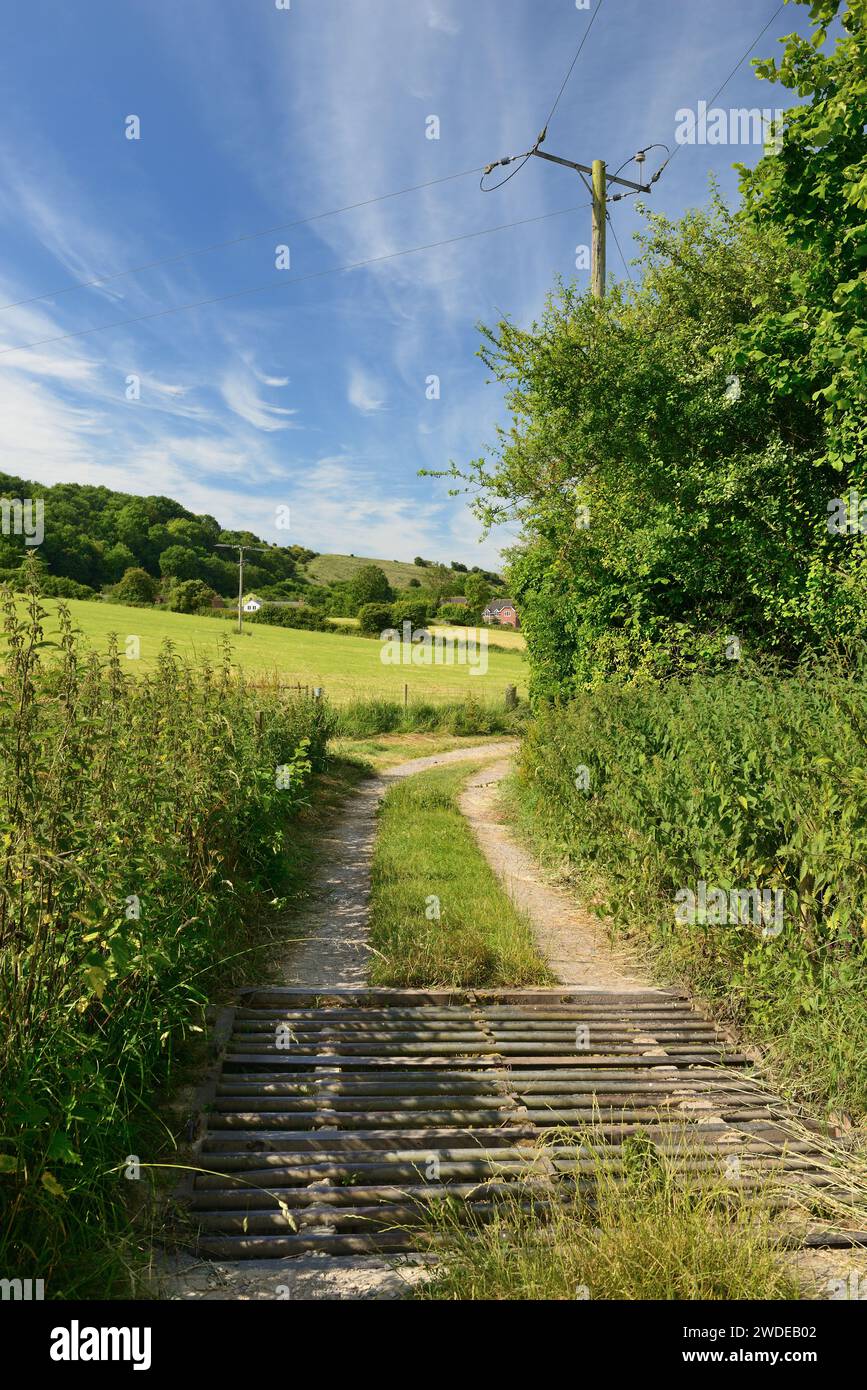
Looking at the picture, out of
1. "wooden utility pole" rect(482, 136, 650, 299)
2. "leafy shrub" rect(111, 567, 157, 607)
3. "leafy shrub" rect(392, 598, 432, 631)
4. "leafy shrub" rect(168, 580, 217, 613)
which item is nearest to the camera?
"wooden utility pole" rect(482, 136, 650, 299)

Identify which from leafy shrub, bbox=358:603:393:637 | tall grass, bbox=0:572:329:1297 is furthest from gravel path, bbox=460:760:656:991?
leafy shrub, bbox=358:603:393:637

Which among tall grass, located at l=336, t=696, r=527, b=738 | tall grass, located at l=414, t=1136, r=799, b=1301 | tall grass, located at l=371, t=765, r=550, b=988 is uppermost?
tall grass, located at l=336, t=696, r=527, b=738

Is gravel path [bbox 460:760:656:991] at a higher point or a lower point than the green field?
lower

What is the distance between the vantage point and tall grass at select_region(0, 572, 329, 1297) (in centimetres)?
255

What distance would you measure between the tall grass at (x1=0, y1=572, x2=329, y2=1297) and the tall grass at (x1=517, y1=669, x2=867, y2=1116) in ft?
10.2

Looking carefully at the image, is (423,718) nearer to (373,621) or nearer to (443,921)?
(443,921)

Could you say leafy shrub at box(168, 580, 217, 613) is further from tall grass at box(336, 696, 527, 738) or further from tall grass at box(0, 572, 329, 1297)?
tall grass at box(0, 572, 329, 1297)

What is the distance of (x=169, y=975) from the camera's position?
4.15m

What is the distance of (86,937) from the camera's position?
114 inches

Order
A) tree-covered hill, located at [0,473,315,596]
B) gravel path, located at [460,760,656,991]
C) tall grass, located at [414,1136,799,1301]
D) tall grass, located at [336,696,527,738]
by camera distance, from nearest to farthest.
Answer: tall grass, located at [414,1136,799,1301], gravel path, located at [460,760,656,991], tall grass, located at [336,696,527,738], tree-covered hill, located at [0,473,315,596]

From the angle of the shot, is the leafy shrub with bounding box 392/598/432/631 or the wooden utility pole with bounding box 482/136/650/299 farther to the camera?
the leafy shrub with bounding box 392/598/432/631

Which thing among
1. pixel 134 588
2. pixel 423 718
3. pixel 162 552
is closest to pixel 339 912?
pixel 423 718

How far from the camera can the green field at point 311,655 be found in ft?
109
